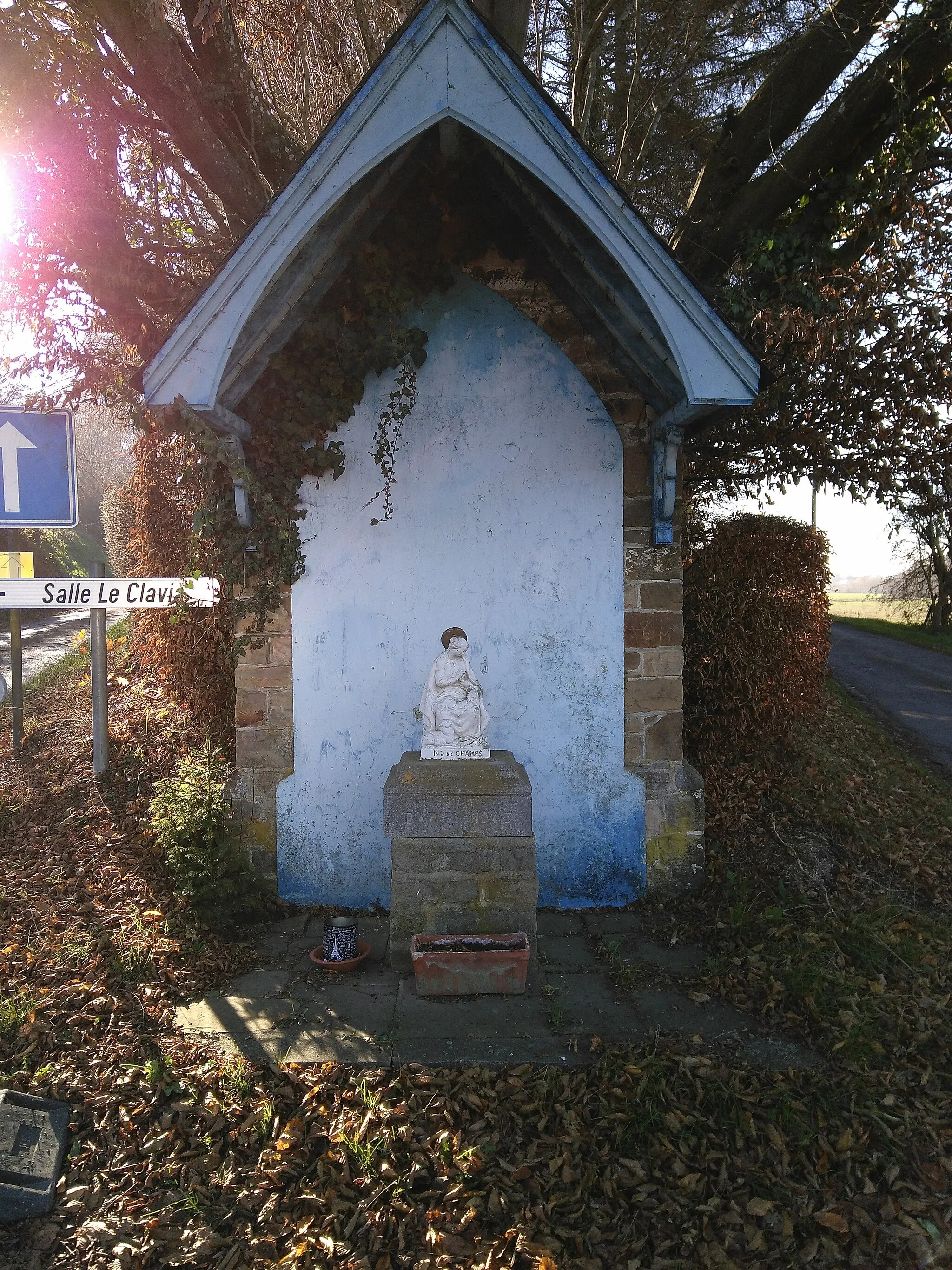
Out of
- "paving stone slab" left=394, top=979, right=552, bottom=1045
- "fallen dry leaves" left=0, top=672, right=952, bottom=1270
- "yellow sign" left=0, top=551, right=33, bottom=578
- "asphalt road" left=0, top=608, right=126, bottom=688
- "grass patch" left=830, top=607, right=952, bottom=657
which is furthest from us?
"grass patch" left=830, top=607, right=952, bottom=657

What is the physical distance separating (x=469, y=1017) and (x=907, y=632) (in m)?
18.2

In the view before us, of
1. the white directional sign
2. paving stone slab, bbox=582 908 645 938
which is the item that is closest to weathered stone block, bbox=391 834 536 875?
paving stone slab, bbox=582 908 645 938

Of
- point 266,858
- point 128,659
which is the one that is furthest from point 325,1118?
point 128,659

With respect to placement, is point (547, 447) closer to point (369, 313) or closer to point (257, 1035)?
point (369, 313)

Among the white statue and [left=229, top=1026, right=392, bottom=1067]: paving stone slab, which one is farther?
the white statue

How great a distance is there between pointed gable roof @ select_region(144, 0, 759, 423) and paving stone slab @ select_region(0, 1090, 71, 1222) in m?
3.02

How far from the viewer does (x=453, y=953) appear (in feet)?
13.1

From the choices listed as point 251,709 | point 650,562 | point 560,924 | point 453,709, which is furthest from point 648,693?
point 251,709

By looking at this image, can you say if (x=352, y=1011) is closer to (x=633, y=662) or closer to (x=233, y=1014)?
(x=233, y=1014)

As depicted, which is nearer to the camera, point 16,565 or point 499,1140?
point 499,1140

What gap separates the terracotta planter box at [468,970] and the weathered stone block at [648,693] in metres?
1.69

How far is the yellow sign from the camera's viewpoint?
17.0ft

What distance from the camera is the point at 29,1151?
298 cm

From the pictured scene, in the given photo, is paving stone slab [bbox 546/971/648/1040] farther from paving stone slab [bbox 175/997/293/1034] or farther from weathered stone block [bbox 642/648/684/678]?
weathered stone block [bbox 642/648/684/678]
